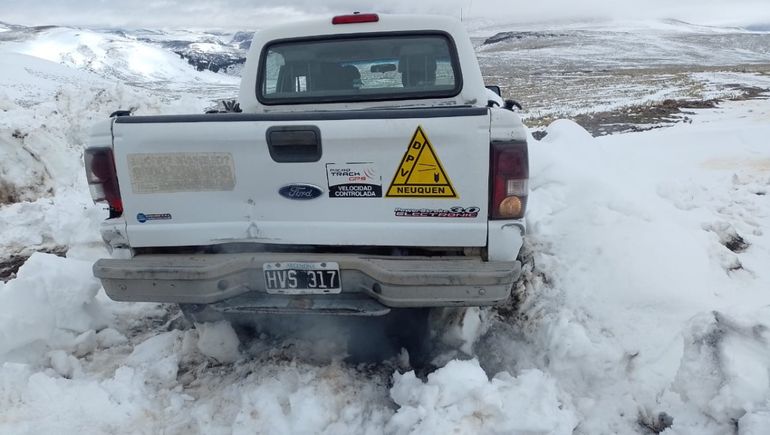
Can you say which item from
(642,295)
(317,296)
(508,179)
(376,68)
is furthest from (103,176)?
(642,295)

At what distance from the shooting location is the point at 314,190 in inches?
116

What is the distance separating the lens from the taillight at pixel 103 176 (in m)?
3.02

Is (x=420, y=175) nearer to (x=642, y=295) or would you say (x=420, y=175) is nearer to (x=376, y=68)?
(x=376, y=68)

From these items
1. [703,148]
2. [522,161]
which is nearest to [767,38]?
[703,148]

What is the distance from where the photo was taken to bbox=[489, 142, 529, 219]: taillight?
2797 mm

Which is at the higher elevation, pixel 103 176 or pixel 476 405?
pixel 103 176

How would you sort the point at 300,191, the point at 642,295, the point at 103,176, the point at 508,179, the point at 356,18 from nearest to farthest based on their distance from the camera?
the point at 508,179, the point at 300,191, the point at 103,176, the point at 642,295, the point at 356,18

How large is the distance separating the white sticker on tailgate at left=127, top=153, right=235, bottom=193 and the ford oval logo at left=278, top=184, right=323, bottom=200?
0.29 m

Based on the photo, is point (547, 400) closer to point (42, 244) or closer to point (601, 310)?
point (601, 310)

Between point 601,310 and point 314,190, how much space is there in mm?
2027

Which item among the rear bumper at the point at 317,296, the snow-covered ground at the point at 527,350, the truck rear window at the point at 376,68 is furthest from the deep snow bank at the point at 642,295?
the truck rear window at the point at 376,68

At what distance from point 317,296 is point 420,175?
896mm

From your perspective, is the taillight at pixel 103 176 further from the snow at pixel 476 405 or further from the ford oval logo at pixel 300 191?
the snow at pixel 476 405

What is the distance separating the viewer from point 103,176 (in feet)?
10.1
